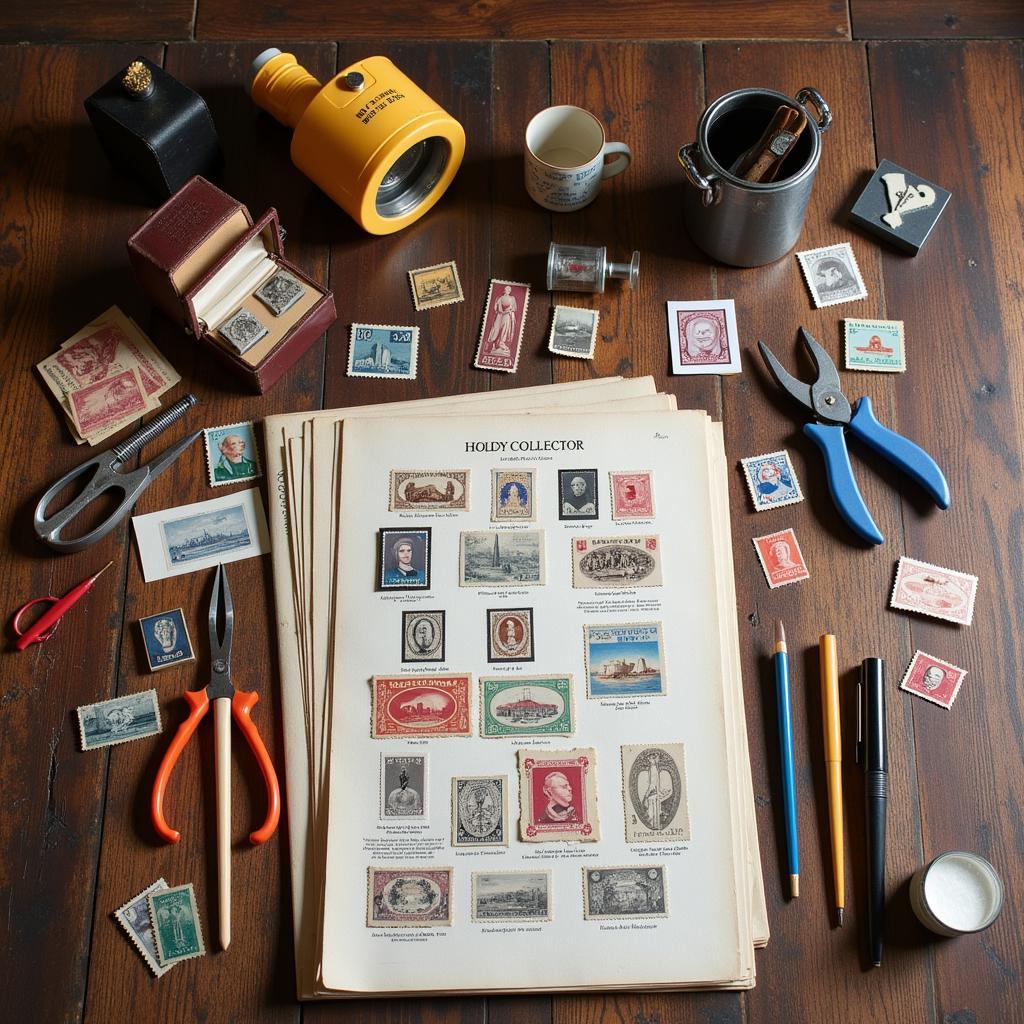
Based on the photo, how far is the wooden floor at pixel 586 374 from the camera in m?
0.98

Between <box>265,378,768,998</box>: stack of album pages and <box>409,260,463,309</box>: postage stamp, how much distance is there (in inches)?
5.1

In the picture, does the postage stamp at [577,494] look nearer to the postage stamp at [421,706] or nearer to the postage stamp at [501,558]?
the postage stamp at [501,558]

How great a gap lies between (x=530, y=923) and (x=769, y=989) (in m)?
0.22

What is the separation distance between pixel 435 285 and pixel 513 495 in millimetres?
273

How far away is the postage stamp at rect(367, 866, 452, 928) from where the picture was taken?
96cm

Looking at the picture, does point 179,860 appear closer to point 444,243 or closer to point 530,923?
point 530,923

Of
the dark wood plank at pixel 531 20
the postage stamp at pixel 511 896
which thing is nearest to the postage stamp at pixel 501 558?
the postage stamp at pixel 511 896

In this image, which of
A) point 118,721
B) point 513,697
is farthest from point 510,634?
point 118,721

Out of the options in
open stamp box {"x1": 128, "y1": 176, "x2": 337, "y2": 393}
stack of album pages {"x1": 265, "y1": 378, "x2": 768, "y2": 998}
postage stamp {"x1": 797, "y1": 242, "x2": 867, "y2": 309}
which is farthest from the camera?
postage stamp {"x1": 797, "y1": 242, "x2": 867, "y2": 309}

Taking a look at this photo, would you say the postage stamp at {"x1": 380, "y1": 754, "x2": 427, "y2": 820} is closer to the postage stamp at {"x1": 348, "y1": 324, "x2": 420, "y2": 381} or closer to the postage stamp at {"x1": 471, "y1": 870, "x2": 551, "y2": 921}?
the postage stamp at {"x1": 471, "y1": 870, "x2": 551, "y2": 921}

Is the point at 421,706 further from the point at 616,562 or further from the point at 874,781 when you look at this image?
the point at 874,781

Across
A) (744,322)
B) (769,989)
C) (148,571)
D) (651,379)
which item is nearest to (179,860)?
(148,571)

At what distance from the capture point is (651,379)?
113 centimetres

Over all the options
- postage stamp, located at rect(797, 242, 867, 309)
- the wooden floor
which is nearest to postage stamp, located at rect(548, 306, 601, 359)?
the wooden floor
